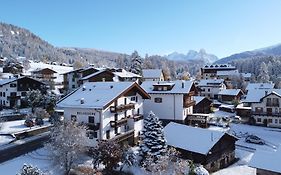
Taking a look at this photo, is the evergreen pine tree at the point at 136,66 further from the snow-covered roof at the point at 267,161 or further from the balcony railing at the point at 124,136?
the snow-covered roof at the point at 267,161

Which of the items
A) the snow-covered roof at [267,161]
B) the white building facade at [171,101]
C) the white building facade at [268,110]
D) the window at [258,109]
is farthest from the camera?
the window at [258,109]

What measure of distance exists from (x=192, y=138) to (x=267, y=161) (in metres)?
9.95

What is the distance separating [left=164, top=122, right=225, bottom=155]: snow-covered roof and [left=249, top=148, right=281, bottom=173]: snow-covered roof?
5.99 metres

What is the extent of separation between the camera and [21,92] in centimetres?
6631

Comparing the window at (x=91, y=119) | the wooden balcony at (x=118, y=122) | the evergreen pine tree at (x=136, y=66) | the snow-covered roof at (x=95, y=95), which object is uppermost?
the evergreen pine tree at (x=136, y=66)

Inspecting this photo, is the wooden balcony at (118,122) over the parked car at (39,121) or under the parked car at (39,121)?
over

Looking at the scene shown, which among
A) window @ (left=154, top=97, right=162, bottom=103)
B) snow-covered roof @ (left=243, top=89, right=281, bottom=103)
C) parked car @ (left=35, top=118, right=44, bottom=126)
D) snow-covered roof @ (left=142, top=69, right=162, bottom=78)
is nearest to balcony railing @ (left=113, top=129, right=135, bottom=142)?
window @ (left=154, top=97, right=162, bottom=103)

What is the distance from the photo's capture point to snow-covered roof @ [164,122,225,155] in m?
32.9

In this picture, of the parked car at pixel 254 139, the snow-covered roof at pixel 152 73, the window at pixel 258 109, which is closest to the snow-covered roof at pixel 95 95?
the parked car at pixel 254 139

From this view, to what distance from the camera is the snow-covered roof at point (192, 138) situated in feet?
108

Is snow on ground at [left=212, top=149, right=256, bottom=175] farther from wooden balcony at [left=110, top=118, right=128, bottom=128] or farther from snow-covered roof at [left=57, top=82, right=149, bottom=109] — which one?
snow-covered roof at [left=57, top=82, right=149, bottom=109]

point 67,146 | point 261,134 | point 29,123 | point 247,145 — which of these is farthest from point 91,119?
point 261,134

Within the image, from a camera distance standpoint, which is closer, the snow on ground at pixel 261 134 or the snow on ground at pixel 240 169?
the snow on ground at pixel 240 169

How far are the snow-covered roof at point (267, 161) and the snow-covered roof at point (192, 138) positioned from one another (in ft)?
19.7
